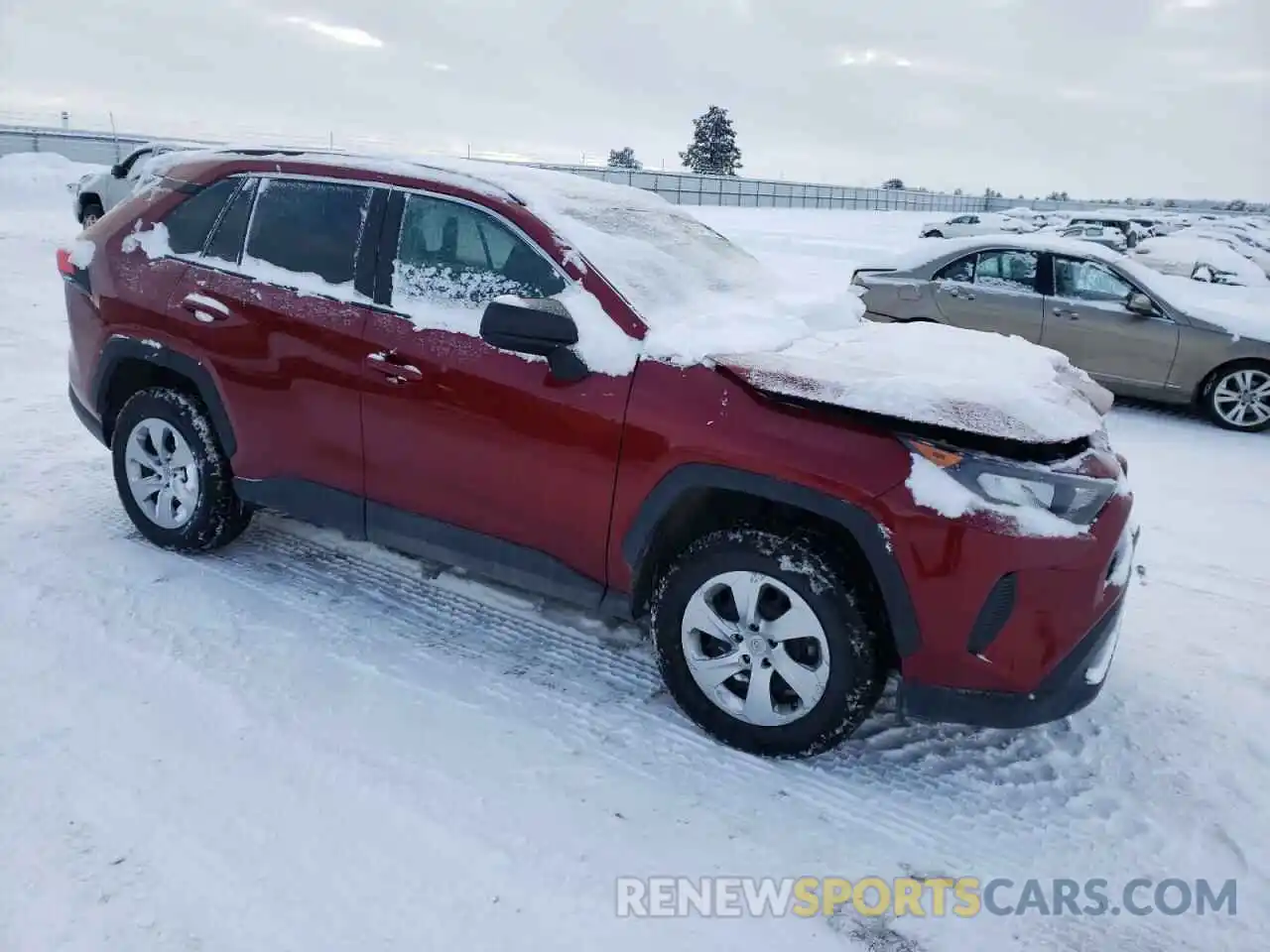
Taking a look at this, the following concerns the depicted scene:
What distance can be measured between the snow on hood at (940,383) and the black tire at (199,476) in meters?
2.41

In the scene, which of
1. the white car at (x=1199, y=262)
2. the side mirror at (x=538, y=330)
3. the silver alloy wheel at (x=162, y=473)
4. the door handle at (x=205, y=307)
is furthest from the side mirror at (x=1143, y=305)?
the white car at (x=1199, y=262)

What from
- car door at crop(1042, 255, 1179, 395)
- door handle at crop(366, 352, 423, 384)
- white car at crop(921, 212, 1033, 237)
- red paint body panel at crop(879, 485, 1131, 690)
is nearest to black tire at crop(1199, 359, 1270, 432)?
car door at crop(1042, 255, 1179, 395)

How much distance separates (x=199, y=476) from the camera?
3.85m

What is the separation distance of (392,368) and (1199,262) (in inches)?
687

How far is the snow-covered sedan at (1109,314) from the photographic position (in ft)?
23.6

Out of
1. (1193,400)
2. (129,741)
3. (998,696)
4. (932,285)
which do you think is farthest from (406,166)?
(1193,400)

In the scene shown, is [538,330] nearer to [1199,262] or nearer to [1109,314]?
[1109,314]

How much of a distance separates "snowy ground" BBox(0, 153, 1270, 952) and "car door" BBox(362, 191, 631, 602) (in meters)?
0.49

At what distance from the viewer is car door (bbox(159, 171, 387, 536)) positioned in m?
3.43

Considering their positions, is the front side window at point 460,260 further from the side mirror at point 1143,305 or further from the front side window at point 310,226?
the side mirror at point 1143,305

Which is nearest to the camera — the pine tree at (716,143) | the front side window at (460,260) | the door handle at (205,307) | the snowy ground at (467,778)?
the snowy ground at (467,778)

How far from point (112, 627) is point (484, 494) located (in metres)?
1.58

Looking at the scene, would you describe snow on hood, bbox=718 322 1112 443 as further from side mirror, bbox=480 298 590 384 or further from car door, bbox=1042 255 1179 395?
car door, bbox=1042 255 1179 395

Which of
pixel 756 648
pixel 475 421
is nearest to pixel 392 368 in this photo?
pixel 475 421
